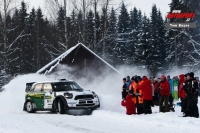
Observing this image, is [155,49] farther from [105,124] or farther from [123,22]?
[105,124]

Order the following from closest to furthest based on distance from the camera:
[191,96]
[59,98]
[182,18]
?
[191,96]
[59,98]
[182,18]

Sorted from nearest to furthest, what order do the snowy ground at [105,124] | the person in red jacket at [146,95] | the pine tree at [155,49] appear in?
the snowy ground at [105,124]
the person in red jacket at [146,95]
the pine tree at [155,49]

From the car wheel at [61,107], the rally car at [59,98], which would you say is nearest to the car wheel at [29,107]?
the rally car at [59,98]

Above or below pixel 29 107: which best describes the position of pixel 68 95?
above

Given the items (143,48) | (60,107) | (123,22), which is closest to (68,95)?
(60,107)

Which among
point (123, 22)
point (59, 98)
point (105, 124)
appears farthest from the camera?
point (123, 22)

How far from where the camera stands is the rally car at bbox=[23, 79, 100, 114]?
17859 millimetres

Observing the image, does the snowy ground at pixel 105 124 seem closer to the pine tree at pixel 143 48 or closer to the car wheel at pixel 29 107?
the car wheel at pixel 29 107

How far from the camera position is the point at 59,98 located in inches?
716

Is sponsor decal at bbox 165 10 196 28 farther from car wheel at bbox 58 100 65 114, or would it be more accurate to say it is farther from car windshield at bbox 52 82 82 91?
car wheel at bbox 58 100 65 114

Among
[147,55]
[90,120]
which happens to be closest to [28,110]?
[90,120]

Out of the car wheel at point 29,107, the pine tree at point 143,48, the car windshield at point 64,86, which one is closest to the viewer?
the car windshield at point 64,86

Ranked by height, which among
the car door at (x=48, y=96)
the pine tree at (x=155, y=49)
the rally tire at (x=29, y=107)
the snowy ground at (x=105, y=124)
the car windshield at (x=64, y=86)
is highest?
the pine tree at (x=155, y=49)

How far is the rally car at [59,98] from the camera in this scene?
58.6 feet
